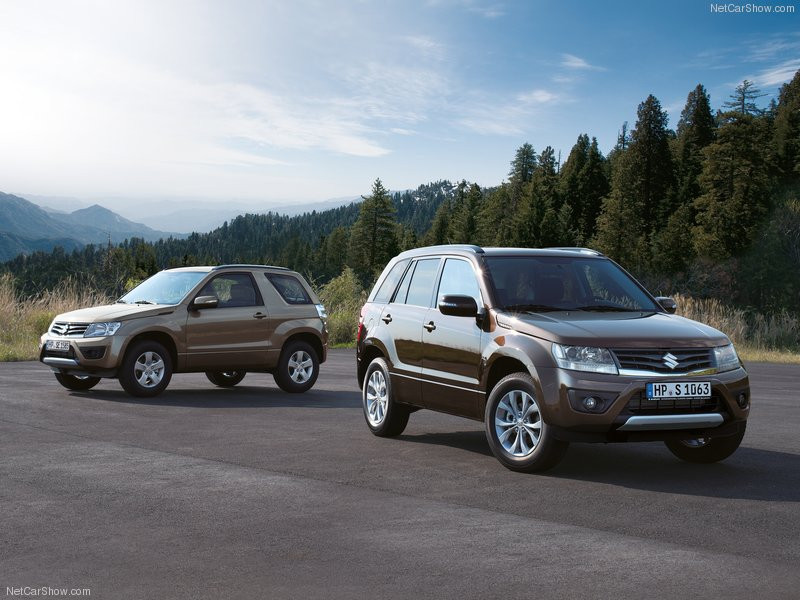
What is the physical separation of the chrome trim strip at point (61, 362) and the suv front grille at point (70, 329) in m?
0.37

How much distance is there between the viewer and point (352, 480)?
26.3ft

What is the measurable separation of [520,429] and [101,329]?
26.5ft

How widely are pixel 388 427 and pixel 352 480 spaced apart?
8.08 ft

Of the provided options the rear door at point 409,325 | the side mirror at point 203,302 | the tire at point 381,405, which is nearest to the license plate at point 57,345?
the side mirror at point 203,302

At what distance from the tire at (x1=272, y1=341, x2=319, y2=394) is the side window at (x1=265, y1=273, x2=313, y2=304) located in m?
0.71

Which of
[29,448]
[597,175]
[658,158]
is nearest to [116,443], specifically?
[29,448]

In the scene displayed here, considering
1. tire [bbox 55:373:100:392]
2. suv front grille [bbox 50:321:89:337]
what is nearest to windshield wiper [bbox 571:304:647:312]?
suv front grille [bbox 50:321:89:337]

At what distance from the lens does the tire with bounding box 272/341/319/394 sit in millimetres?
15539

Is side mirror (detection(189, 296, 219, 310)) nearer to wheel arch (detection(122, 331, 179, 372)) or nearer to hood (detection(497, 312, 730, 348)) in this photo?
wheel arch (detection(122, 331, 179, 372))

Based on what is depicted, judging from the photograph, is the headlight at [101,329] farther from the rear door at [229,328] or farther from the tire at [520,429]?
the tire at [520,429]

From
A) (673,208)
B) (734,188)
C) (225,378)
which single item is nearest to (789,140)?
(673,208)

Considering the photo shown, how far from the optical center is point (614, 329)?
26.7ft

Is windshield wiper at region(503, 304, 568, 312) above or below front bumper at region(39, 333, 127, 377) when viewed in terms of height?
above

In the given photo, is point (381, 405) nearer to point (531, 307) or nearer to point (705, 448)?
point (531, 307)
